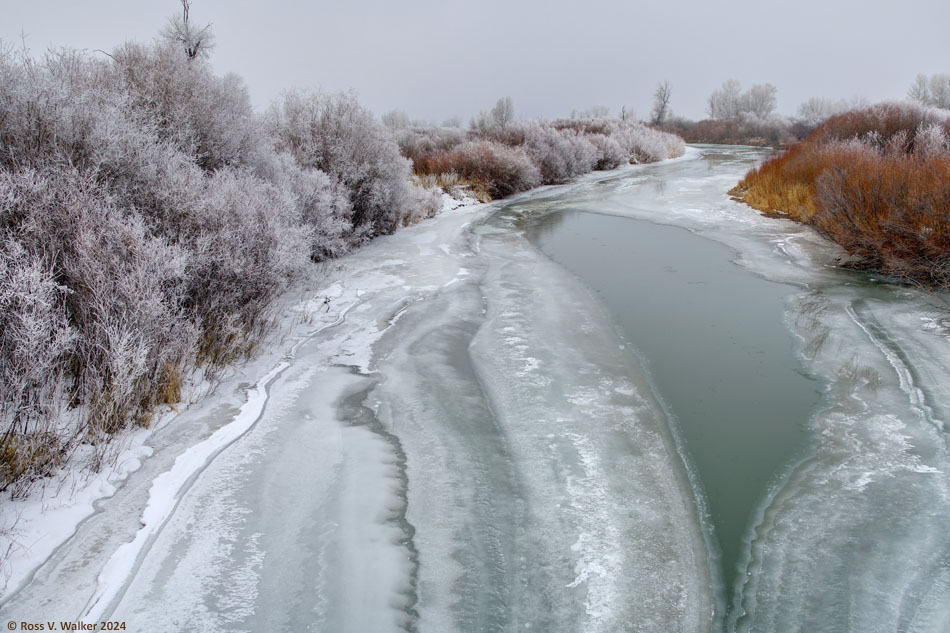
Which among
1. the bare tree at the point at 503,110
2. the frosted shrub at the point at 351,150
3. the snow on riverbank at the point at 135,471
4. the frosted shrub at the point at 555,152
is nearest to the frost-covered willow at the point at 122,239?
the snow on riverbank at the point at 135,471

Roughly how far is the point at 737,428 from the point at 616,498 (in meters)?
1.38

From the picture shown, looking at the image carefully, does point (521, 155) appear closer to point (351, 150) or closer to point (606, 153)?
point (606, 153)

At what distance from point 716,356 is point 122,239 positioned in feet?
17.0

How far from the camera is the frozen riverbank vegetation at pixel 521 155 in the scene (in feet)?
57.6

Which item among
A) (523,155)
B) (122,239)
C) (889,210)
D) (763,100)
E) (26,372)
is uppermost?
(763,100)

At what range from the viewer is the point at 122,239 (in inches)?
174

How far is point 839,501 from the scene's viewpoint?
3289 millimetres

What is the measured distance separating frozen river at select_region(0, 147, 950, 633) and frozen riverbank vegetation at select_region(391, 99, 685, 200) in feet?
38.3

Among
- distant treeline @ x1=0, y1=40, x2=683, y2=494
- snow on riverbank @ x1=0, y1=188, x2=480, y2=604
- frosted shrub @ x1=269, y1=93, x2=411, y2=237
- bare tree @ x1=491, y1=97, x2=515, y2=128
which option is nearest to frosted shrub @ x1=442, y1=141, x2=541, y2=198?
frosted shrub @ x1=269, y1=93, x2=411, y2=237

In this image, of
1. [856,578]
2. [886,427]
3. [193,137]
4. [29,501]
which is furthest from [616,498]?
[193,137]

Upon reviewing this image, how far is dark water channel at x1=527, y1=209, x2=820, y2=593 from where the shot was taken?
3607 millimetres

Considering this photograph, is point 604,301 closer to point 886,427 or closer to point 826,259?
point 886,427

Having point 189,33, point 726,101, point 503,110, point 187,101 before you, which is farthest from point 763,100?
point 187,101

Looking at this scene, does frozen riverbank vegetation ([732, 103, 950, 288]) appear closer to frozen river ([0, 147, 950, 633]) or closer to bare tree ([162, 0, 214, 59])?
frozen river ([0, 147, 950, 633])
